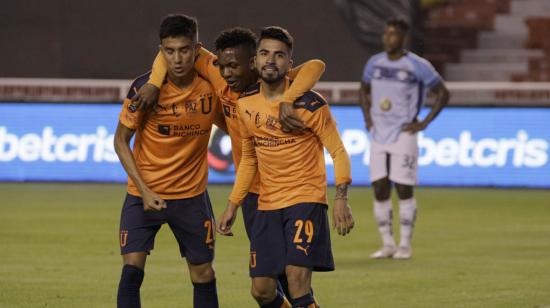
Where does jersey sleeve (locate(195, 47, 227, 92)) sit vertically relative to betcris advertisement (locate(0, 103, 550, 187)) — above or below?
above

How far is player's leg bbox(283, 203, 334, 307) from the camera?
7836 mm

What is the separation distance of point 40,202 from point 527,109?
23.7 feet

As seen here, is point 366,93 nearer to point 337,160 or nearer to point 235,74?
point 235,74

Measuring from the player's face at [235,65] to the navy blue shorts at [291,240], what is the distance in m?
0.80

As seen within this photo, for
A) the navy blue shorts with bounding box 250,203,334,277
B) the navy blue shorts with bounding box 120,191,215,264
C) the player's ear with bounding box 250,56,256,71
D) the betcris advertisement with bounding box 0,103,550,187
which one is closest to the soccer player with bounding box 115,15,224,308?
the navy blue shorts with bounding box 120,191,215,264

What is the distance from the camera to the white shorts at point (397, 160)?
521 inches

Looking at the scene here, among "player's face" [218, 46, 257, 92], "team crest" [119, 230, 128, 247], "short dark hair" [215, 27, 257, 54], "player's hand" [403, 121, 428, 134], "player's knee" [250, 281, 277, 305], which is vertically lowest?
"player's knee" [250, 281, 277, 305]

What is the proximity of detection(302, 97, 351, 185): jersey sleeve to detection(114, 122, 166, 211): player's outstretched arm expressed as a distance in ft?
3.28

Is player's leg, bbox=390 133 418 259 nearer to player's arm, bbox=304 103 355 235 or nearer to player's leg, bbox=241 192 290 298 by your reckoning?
player's leg, bbox=241 192 290 298

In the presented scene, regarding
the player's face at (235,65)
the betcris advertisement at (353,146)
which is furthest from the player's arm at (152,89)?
the betcris advertisement at (353,146)

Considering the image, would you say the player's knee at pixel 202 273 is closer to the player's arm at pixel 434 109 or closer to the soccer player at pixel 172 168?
the soccer player at pixel 172 168

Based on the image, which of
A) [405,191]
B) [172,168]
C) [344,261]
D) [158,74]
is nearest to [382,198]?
[405,191]

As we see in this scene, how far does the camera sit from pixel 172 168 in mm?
8453

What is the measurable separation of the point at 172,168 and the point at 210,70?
638 millimetres
